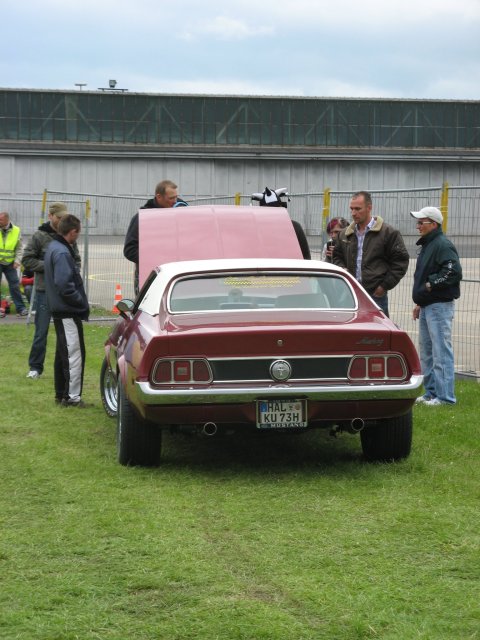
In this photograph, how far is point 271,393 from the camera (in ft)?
24.1

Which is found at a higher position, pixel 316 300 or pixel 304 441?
pixel 316 300

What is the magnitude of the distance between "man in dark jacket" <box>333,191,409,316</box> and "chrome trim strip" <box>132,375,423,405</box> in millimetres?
3523

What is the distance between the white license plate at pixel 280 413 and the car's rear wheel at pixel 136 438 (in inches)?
31.9

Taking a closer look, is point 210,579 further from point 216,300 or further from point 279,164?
point 279,164

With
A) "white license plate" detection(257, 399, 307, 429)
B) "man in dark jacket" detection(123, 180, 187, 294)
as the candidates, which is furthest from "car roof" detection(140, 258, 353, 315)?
"man in dark jacket" detection(123, 180, 187, 294)

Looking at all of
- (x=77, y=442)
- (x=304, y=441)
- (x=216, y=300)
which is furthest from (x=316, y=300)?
(x=77, y=442)

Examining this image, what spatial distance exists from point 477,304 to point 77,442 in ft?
15.7

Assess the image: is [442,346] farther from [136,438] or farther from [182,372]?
[182,372]

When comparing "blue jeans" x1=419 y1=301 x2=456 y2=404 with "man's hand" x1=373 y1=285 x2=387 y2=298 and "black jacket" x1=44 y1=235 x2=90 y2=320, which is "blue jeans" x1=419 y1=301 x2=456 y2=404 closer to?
"man's hand" x1=373 y1=285 x2=387 y2=298

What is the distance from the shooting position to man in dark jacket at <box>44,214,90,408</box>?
10.5 meters

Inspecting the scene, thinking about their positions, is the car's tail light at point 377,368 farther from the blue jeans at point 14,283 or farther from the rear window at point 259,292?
the blue jeans at point 14,283

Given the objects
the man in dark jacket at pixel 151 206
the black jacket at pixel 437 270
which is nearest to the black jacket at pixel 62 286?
the man in dark jacket at pixel 151 206

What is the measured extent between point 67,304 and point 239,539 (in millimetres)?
4786

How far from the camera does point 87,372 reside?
13383mm
